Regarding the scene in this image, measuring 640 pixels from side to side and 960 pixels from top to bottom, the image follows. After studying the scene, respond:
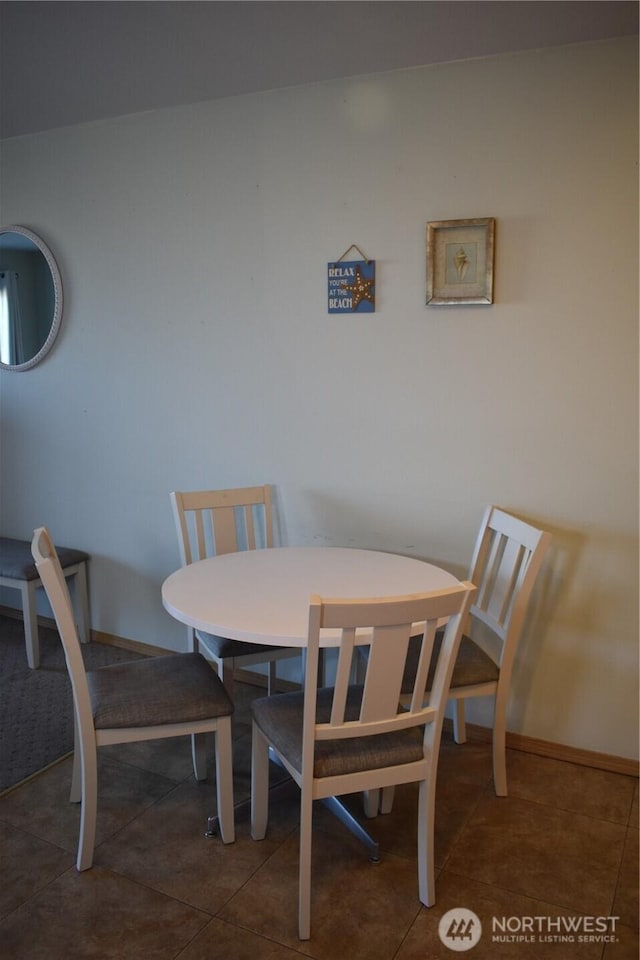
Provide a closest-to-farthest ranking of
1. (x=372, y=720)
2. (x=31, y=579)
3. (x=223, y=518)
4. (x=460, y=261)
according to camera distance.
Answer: (x=372, y=720) < (x=460, y=261) < (x=223, y=518) < (x=31, y=579)

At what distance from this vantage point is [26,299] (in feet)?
11.2

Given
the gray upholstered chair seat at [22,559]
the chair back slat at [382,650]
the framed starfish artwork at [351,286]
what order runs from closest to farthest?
the chair back slat at [382,650]
the framed starfish artwork at [351,286]
the gray upholstered chair seat at [22,559]

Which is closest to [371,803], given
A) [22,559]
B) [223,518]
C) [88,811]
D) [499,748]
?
[499,748]

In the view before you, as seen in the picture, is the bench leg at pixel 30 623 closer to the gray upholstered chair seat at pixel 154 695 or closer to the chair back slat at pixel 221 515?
the chair back slat at pixel 221 515

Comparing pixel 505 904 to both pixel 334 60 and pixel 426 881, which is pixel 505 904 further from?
pixel 334 60

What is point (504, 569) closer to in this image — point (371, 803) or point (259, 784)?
point (371, 803)

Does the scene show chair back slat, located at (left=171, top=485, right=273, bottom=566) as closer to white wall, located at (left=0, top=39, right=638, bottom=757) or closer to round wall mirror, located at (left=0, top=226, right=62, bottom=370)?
A: white wall, located at (left=0, top=39, right=638, bottom=757)

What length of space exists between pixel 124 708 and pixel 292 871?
2.11 ft

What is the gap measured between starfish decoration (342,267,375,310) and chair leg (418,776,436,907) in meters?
1.64

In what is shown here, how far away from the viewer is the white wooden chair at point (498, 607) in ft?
7.09

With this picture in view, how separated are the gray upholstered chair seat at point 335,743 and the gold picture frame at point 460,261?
54.1 inches

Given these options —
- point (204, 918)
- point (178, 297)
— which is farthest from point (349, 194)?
point (204, 918)

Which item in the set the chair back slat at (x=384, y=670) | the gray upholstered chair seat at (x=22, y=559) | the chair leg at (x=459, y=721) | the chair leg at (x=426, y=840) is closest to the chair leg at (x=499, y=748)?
the chair leg at (x=459, y=721)

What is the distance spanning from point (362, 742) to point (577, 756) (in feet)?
3.65
